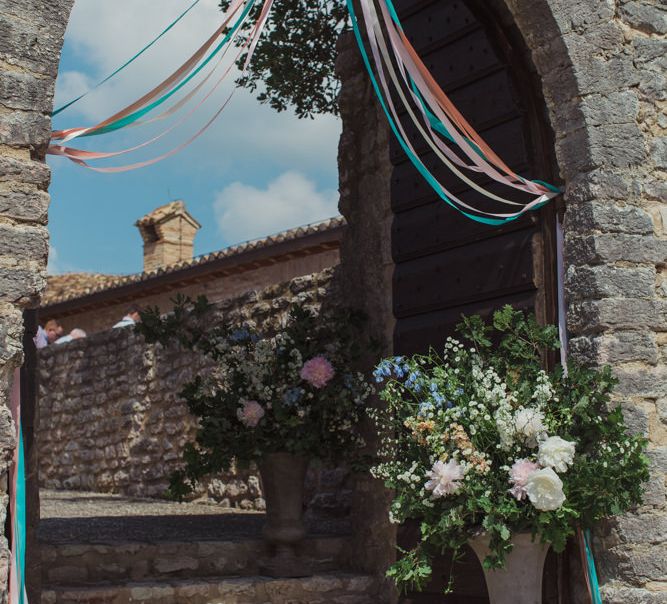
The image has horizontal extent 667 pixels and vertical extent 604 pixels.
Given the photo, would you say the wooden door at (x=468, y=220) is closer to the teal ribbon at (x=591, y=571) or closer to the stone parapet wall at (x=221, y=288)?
the teal ribbon at (x=591, y=571)

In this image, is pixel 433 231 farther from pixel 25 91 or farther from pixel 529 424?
pixel 25 91

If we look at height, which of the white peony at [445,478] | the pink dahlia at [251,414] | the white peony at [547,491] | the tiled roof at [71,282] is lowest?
the white peony at [547,491]

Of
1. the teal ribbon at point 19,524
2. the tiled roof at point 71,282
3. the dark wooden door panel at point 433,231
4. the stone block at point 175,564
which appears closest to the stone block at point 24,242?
the teal ribbon at point 19,524

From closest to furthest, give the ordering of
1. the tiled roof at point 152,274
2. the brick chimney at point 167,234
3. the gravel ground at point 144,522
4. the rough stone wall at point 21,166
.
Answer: the rough stone wall at point 21,166 < the gravel ground at point 144,522 < the tiled roof at point 152,274 < the brick chimney at point 167,234

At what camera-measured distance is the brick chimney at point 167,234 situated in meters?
18.8

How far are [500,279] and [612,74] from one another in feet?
3.55

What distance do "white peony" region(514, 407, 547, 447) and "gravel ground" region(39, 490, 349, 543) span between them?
2.42 metres

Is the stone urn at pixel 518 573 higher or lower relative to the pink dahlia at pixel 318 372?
lower

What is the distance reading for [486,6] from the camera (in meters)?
5.11

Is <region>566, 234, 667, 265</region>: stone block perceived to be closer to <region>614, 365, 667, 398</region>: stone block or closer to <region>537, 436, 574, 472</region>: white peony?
<region>614, 365, 667, 398</region>: stone block

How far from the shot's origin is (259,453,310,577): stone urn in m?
5.60

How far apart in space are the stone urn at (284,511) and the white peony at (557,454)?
2185 mm

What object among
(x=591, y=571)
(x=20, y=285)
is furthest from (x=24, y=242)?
(x=591, y=571)

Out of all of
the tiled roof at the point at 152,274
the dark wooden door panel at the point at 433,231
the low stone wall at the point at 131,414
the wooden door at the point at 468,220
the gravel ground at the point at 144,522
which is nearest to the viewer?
the wooden door at the point at 468,220
